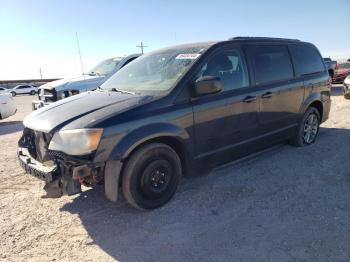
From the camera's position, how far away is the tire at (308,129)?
6.04 m

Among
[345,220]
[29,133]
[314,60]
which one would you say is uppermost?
[314,60]

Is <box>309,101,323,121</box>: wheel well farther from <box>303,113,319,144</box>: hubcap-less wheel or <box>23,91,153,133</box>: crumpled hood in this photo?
<box>23,91,153,133</box>: crumpled hood

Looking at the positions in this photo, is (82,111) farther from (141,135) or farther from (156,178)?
(156,178)

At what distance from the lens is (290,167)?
16.9 feet

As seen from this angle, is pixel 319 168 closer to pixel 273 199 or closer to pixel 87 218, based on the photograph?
pixel 273 199

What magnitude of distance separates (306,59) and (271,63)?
1.22m

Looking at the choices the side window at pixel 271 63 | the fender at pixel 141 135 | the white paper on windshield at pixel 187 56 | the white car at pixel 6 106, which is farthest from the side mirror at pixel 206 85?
the white car at pixel 6 106

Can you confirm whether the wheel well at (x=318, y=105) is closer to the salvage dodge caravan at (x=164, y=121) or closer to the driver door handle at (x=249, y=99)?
the salvage dodge caravan at (x=164, y=121)

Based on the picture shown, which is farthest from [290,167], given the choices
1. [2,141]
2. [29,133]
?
[2,141]

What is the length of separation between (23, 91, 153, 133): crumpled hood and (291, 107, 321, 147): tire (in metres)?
3.32

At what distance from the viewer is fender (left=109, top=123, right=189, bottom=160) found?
350 cm

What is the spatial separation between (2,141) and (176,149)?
5864 millimetres

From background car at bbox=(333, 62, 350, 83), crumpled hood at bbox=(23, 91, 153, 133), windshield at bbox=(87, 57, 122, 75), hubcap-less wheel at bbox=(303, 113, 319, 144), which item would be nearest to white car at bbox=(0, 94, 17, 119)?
windshield at bbox=(87, 57, 122, 75)

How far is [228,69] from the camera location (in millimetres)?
4578
